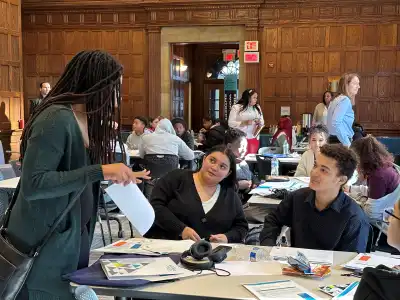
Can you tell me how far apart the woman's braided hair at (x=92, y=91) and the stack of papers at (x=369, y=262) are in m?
1.25

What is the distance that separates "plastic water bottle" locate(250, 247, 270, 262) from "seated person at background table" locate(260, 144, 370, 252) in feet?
1.33

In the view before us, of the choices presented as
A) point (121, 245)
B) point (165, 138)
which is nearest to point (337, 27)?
point (165, 138)

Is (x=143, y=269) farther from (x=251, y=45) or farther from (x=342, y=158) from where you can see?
(x=251, y=45)

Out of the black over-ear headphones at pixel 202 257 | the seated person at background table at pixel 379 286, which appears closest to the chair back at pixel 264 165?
the black over-ear headphones at pixel 202 257

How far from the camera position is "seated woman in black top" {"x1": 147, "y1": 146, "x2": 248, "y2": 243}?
123 inches

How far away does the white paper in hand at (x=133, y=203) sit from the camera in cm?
199

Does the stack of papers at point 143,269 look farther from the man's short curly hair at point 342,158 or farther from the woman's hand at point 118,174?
the man's short curly hair at point 342,158

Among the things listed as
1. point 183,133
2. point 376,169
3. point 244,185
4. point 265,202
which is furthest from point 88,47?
point 376,169

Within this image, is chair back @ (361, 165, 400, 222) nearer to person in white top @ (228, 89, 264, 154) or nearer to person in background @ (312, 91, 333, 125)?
person in white top @ (228, 89, 264, 154)

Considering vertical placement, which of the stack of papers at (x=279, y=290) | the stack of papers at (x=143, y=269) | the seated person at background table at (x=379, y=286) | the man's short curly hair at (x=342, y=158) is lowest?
the stack of papers at (x=279, y=290)

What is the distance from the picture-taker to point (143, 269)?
208cm

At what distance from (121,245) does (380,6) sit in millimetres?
10587

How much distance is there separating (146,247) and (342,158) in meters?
1.33

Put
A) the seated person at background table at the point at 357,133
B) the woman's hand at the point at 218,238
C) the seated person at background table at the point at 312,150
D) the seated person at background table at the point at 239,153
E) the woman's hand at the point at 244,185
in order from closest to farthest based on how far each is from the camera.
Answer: the woman's hand at the point at 218,238 → the woman's hand at the point at 244,185 → the seated person at background table at the point at 239,153 → the seated person at background table at the point at 312,150 → the seated person at background table at the point at 357,133
